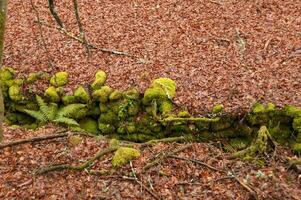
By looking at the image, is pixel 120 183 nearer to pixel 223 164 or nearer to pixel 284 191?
pixel 223 164

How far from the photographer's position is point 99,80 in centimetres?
779

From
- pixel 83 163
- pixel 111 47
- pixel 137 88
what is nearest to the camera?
pixel 83 163

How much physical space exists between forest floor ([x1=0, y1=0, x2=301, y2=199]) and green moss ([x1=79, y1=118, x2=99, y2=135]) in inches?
35.0

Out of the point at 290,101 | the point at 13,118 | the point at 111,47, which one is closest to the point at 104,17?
the point at 111,47

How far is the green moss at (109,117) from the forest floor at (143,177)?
1.96m

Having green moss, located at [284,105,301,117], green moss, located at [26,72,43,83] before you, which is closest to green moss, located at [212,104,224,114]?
green moss, located at [284,105,301,117]

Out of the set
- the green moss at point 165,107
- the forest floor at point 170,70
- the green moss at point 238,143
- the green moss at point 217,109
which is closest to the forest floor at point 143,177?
the forest floor at point 170,70

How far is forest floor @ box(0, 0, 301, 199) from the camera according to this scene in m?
4.87

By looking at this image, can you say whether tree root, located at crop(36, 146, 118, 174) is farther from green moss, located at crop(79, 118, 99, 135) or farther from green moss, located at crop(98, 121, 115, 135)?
green moss, located at crop(79, 118, 99, 135)

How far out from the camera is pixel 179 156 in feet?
18.0

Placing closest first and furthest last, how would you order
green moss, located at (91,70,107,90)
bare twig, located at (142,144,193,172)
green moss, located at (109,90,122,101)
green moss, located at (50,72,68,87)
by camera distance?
bare twig, located at (142,144,193,172) < green moss, located at (109,90,122,101) < green moss, located at (91,70,107,90) < green moss, located at (50,72,68,87)

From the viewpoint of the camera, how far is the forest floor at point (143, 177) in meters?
4.74

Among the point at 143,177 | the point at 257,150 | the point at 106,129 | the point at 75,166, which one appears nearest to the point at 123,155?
the point at 143,177

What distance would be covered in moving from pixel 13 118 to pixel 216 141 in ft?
14.5
